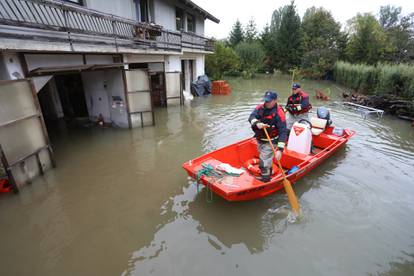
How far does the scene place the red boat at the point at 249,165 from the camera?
4.13m

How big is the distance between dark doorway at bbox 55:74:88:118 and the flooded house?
46mm

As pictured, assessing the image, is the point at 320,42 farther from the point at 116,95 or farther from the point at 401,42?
the point at 116,95

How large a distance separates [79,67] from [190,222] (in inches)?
211

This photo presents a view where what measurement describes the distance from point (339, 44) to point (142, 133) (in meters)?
33.7

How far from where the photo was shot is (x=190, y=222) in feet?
13.7

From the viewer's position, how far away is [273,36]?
3822cm

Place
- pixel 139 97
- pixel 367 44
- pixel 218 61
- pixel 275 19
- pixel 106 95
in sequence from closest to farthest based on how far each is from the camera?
pixel 139 97 → pixel 106 95 → pixel 218 61 → pixel 367 44 → pixel 275 19

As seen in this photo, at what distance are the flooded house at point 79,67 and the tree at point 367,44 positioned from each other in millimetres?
23632

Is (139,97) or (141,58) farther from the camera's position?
(141,58)

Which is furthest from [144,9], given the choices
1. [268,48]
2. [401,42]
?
[268,48]

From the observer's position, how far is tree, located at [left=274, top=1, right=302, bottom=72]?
35.5m

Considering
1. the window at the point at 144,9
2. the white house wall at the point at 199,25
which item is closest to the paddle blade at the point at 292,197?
the window at the point at 144,9

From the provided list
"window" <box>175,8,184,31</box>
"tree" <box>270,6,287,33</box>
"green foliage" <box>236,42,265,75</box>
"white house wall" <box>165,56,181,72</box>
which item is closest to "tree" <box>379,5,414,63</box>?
"green foliage" <box>236,42,265,75</box>

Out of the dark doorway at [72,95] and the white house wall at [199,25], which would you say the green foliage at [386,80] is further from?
the dark doorway at [72,95]
